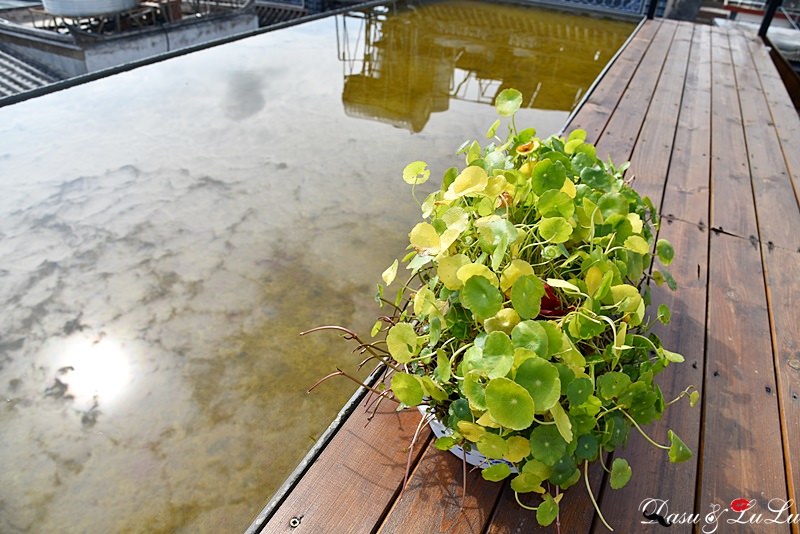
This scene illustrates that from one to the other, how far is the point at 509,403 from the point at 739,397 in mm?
771

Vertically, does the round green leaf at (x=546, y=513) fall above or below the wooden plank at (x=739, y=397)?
above

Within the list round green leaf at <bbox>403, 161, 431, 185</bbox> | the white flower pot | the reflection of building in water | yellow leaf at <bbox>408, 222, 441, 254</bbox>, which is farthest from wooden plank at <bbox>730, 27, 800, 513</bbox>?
the reflection of building in water

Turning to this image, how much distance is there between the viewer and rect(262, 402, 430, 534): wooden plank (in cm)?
85

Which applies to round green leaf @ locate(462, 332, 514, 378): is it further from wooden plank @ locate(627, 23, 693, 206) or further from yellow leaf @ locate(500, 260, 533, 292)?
wooden plank @ locate(627, 23, 693, 206)

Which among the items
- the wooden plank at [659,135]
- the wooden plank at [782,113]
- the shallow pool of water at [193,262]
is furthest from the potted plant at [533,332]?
the wooden plank at [782,113]

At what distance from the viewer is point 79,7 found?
961cm

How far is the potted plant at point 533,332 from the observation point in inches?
29.0

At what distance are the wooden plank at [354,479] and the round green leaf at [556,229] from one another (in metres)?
0.47

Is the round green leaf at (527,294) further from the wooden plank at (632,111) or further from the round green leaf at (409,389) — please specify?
the wooden plank at (632,111)

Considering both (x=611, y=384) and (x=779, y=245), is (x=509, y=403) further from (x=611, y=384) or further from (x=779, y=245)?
(x=779, y=245)

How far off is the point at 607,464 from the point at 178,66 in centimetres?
419

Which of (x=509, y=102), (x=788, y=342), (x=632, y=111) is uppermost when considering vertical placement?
(x=509, y=102)

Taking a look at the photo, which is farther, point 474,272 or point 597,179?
point 597,179

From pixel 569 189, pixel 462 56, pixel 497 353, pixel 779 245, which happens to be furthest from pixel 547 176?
Answer: pixel 462 56
